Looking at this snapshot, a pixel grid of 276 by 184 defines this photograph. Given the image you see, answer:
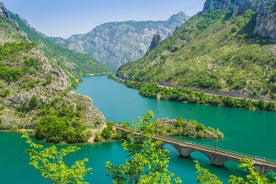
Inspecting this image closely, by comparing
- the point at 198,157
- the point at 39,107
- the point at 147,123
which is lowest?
the point at 198,157

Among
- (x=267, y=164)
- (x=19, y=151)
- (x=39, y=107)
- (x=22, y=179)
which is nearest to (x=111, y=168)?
(x=22, y=179)

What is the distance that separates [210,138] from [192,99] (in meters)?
83.7

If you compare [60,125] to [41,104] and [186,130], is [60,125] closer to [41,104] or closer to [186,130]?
[41,104]

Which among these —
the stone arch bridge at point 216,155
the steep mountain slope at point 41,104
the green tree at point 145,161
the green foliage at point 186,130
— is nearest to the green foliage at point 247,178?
the green tree at point 145,161

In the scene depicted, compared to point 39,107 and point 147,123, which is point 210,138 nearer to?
point 39,107

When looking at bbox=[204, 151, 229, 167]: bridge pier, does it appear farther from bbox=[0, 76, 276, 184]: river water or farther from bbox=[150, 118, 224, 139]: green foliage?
bbox=[150, 118, 224, 139]: green foliage

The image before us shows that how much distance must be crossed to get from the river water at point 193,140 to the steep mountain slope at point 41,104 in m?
7.39

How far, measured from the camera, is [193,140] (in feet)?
364

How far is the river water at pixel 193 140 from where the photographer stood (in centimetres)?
8325

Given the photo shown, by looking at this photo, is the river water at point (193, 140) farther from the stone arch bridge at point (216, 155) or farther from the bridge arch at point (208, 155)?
the stone arch bridge at point (216, 155)

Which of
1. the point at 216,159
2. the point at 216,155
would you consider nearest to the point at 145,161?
the point at 216,155

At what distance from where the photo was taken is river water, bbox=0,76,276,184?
273ft

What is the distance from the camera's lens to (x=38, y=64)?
489 ft

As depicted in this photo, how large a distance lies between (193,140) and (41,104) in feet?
176
